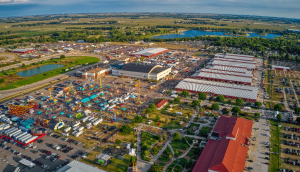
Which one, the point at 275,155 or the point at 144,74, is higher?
the point at 144,74

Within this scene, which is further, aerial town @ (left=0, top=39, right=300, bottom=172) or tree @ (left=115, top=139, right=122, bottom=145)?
tree @ (left=115, top=139, right=122, bottom=145)

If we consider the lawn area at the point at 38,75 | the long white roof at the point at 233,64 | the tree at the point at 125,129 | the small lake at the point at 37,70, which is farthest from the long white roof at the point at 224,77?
the small lake at the point at 37,70

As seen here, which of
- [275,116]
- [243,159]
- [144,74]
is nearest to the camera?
[243,159]

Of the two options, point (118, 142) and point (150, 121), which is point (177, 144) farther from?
point (118, 142)

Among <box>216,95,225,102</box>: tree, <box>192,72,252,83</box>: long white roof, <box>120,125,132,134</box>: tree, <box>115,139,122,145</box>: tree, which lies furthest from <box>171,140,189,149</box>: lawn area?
<box>192,72,252,83</box>: long white roof

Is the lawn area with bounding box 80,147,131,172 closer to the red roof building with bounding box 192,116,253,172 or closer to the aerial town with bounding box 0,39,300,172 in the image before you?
the aerial town with bounding box 0,39,300,172

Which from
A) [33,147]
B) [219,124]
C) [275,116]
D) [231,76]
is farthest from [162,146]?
[231,76]

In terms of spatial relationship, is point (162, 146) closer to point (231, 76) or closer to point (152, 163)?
Answer: point (152, 163)
